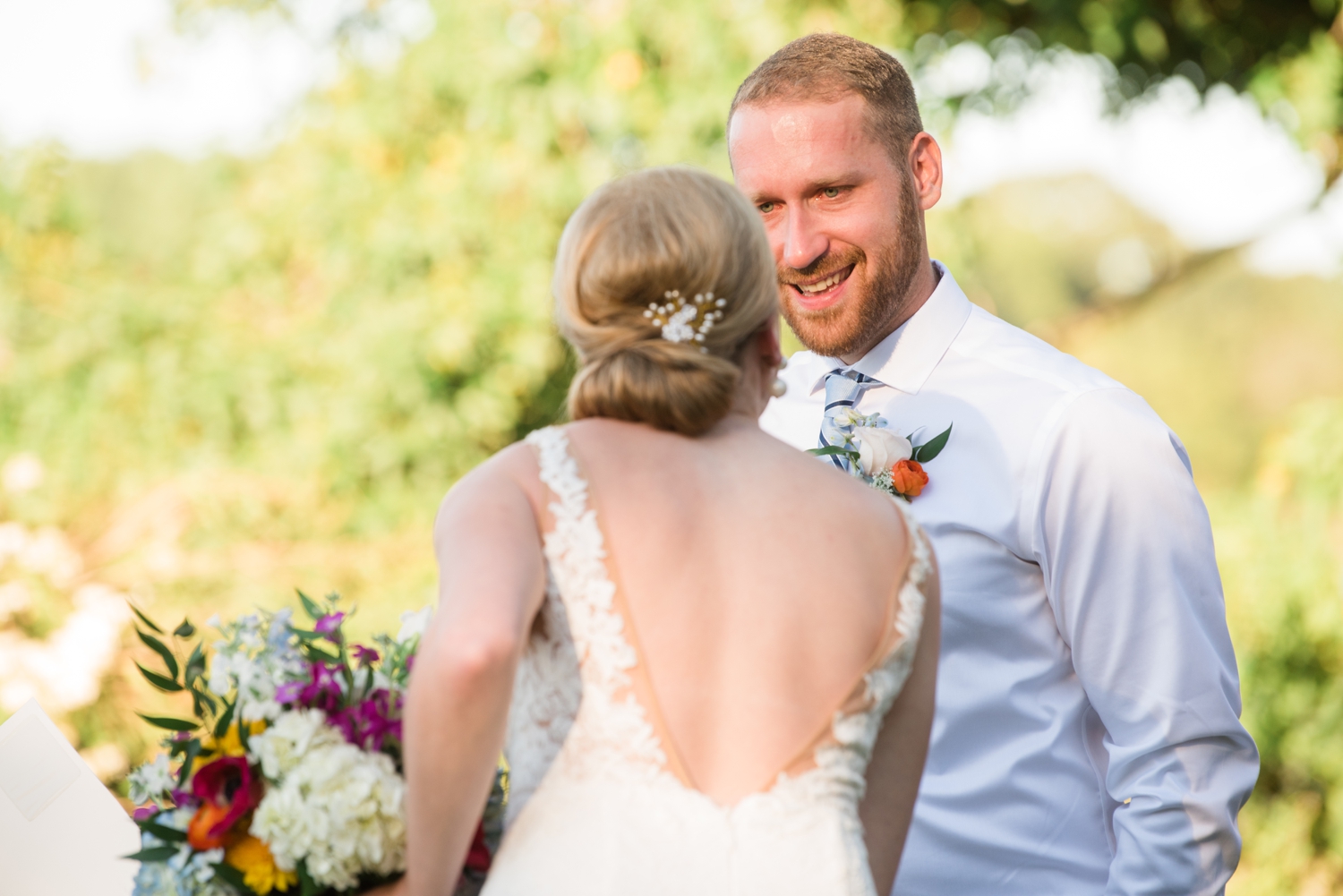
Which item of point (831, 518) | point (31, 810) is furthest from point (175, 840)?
point (831, 518)

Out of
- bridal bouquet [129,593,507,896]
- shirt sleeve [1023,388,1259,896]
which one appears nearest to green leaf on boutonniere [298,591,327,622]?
bridal bouquet [129,593,507,896]

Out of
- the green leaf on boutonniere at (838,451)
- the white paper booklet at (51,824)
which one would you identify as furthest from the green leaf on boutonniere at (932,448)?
the white paper booklet at (51,824)

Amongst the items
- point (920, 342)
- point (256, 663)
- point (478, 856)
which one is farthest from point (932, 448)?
point (256, 663)

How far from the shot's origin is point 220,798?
163 cm

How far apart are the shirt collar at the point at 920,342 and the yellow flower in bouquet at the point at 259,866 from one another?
1.77m

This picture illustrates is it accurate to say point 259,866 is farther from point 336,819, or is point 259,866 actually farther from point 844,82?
point 844,82

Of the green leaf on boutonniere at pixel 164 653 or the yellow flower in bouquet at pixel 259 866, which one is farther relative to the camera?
the green leaf on boutonniere at pixel 164 653

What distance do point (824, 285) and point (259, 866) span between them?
6.13 feet

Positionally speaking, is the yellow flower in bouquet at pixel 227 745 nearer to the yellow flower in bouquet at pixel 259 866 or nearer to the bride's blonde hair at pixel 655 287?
the yellow flower in bouquet at pixel 259 866

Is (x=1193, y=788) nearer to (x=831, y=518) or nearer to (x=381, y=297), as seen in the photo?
(x=831, y=518)

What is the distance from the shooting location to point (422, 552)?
246 inches

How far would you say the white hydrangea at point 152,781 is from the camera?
170cm

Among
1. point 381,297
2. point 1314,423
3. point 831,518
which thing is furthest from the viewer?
point 1314,423

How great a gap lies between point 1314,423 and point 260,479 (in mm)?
5844
